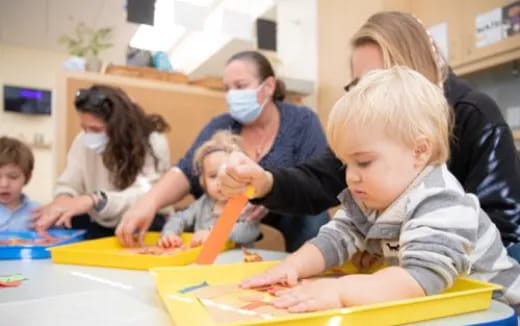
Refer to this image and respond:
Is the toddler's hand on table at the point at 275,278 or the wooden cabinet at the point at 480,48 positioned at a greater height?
the wooden cabinet at the point at 480,48

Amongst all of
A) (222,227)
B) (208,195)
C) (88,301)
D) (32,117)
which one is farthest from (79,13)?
(32,117)

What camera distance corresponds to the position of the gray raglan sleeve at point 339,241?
56 centimetres

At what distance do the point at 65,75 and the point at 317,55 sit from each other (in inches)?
50.7

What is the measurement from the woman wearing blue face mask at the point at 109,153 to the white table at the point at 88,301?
24.9 inches

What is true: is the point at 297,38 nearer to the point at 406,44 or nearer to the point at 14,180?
the point at 14,180

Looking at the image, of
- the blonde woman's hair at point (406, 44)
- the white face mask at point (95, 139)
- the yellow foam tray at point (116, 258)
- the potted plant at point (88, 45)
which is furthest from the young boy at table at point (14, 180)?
the blonde woman's hair at point (406, 44)

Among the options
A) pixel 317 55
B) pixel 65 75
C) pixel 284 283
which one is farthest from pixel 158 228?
pixel 317 55

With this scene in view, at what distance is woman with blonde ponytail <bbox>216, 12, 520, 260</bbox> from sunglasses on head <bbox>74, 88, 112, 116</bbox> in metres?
0.79

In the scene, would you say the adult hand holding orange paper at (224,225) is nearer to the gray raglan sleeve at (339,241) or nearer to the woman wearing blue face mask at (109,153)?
the gray raglan sleeve at (339,241)

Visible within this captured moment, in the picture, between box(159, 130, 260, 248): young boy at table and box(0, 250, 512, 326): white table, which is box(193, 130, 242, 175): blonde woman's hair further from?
box(0, 250, 512, 326): white table

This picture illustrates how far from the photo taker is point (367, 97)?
0.48 meters

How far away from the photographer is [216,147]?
3.74ft

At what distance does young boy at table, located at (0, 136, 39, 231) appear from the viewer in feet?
4.16

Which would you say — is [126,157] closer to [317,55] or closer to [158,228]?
[158,228]
